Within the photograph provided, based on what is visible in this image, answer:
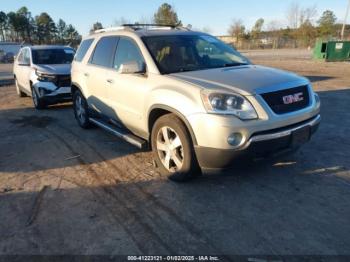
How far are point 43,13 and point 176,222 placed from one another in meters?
96.6

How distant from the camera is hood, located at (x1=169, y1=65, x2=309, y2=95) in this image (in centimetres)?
379

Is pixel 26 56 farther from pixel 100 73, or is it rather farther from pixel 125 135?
pixel 125 135

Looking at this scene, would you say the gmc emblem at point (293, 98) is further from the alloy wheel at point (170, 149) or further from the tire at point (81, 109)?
the tire at point (81, 109)

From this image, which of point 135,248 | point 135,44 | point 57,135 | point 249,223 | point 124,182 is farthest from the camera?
point 57,135

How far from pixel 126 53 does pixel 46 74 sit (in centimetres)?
491

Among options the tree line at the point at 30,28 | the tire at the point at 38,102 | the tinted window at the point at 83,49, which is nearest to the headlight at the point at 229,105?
the tinted window at the point at 83,49

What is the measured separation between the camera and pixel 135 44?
496 centimetres

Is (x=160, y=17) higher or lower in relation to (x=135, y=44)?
higher

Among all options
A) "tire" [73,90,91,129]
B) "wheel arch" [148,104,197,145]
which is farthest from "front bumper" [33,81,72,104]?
"wheel arch" [148,104,197,145]

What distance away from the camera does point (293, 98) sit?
4000 mm

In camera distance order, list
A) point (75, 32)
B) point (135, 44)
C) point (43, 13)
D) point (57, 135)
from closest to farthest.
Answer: point (135, 44) → point (57, 135) → point (43, 13) → point (75, 32)

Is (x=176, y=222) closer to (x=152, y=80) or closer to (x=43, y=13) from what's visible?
(x=152, y=80)

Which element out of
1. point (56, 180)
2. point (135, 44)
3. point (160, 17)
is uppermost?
point (160, 17)

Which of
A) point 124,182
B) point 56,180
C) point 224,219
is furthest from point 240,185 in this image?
point 56,180
